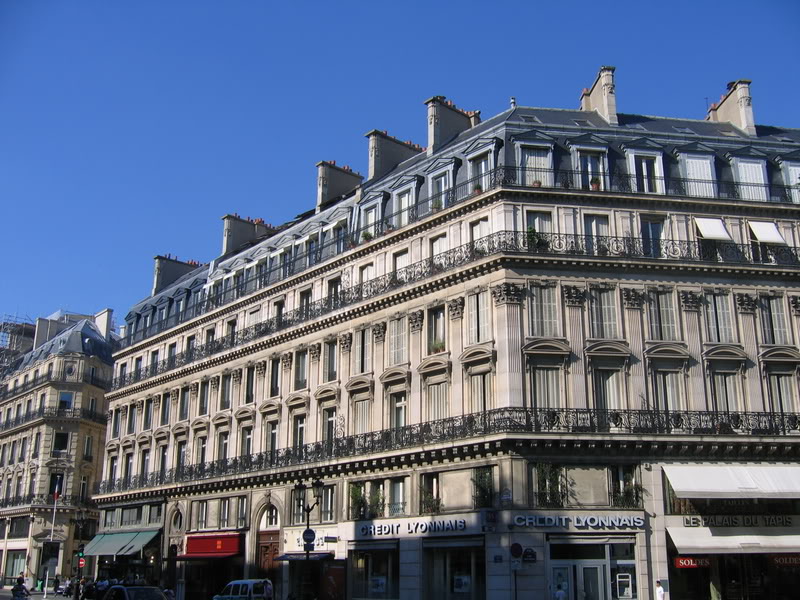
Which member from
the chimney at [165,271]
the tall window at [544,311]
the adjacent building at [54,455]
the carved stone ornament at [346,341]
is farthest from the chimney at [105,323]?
the tall window at [544,311]

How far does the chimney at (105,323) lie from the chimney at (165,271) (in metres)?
14.8

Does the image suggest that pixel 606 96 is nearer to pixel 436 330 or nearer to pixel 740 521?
pixel 436 330

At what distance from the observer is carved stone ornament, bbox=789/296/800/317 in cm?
3142

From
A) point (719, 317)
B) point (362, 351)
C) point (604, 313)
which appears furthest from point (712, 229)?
point (362, 351)

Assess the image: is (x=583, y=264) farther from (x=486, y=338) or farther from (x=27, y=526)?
(x=27, y=526)

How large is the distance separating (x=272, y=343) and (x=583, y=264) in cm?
1595

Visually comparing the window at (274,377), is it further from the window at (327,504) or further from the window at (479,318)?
the window at (479,318)

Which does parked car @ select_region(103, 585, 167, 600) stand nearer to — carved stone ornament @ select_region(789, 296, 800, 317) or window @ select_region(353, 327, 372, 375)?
window @ select_region(353, 327, 372, 375)

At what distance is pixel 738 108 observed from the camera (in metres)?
36.8

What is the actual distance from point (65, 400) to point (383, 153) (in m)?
33.7

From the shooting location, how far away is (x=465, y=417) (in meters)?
29.9

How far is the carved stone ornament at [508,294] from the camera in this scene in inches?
1176

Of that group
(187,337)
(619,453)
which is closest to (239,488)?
(187,337)

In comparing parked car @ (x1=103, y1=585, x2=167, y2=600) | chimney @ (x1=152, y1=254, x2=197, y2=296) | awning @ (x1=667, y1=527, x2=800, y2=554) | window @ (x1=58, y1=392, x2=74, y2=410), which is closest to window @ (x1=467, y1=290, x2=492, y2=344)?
awning @ (x1=667, y1=527, x2=800, y2=554)
